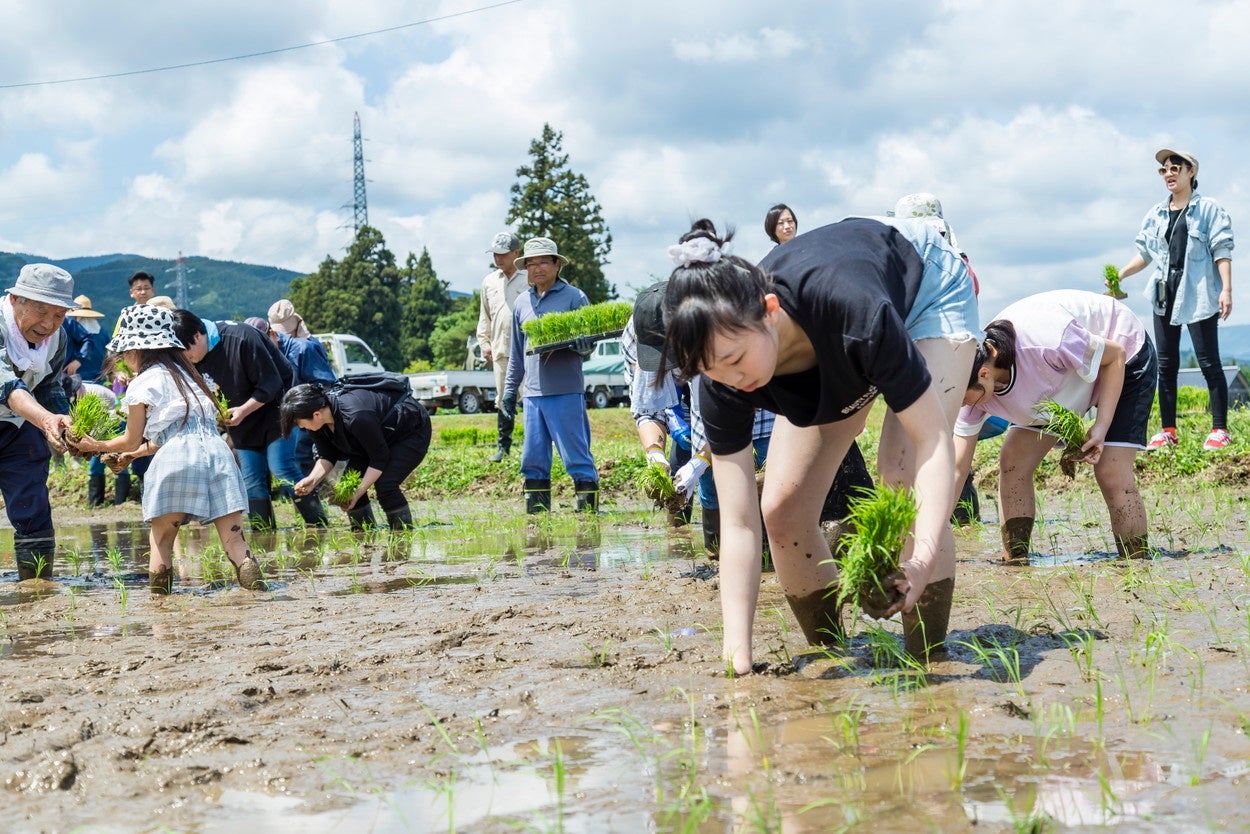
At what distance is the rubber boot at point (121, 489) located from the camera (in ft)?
41.1

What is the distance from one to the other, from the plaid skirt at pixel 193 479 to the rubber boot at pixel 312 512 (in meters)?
3.01

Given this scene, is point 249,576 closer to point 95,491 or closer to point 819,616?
point 819,616

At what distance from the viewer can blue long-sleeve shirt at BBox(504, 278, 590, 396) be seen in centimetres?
910

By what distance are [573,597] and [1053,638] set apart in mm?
2272

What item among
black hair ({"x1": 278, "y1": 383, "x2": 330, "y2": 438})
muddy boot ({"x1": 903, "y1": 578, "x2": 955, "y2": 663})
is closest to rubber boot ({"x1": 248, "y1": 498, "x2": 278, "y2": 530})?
black hair ({"x1": 278, "y1": 383, "x2": 330, "y2": 438})

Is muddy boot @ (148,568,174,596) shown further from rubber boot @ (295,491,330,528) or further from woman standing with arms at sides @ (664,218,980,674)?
woman standing with arms at sides @ (664,218,980,674)

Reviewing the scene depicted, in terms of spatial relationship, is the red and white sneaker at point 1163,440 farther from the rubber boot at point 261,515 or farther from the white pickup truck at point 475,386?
the white pickup truck at point 475,386

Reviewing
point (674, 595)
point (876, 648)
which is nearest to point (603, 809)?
point (876, 648)

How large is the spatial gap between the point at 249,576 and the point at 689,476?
247 centimetres

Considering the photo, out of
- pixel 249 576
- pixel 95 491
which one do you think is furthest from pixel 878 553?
pixel 95 491

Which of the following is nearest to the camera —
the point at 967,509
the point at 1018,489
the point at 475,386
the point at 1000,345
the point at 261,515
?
the point at 1000,345

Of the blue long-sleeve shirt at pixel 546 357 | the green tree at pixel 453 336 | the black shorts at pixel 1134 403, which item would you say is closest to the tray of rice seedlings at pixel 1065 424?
the black shorts at pixel 1134 403

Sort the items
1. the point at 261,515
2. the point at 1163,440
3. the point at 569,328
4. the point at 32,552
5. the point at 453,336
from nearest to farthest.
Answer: the point at 32,552 → the point at 569,328 → the point at 1163,440 → the point at 261,515 → the point at 453,336

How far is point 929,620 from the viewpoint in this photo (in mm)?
3738
